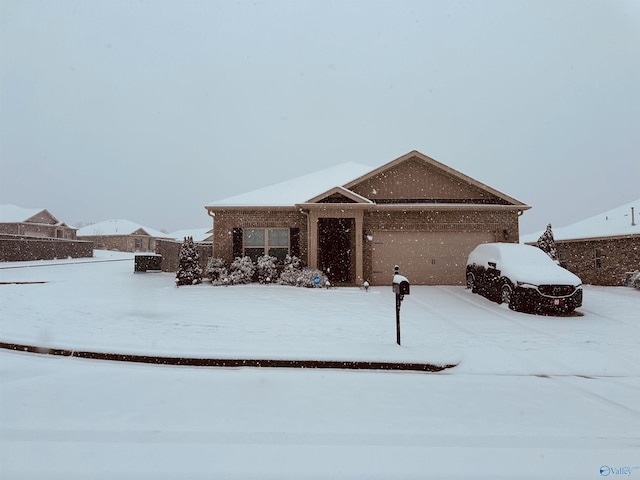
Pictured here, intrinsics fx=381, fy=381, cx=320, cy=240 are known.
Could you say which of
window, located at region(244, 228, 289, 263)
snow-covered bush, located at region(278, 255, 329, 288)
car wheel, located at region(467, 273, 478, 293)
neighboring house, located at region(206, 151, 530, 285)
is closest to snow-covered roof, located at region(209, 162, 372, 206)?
neighboring house, located at region(206, 151, 530, 285)

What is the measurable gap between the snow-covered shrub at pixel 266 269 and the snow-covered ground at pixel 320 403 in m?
6.49

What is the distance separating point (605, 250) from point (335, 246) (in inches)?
486

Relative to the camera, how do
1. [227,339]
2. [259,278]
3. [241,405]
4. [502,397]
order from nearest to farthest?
[241,405] < [502,397] < [227,339] < [259,278]

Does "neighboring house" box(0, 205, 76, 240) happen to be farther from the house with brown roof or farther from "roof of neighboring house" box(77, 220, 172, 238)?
"roof of neighboring house" box(77, 220, 172, 238)

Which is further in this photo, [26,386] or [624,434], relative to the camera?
[26,386]

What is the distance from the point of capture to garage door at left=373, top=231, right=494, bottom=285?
50.5 feet

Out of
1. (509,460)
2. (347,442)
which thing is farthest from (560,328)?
(347,442)

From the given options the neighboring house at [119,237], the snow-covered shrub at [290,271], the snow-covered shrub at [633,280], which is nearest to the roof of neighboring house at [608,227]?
the snow-covered shrub at [633,280]

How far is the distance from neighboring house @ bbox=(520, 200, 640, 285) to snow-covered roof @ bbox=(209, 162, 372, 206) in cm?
1133

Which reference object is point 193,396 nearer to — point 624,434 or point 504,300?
point 624,434

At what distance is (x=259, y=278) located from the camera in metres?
14.8

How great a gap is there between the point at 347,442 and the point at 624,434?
8.34 feet

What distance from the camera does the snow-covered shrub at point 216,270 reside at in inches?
576

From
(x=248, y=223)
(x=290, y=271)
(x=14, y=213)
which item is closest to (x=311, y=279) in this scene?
(x=290, y=271)
